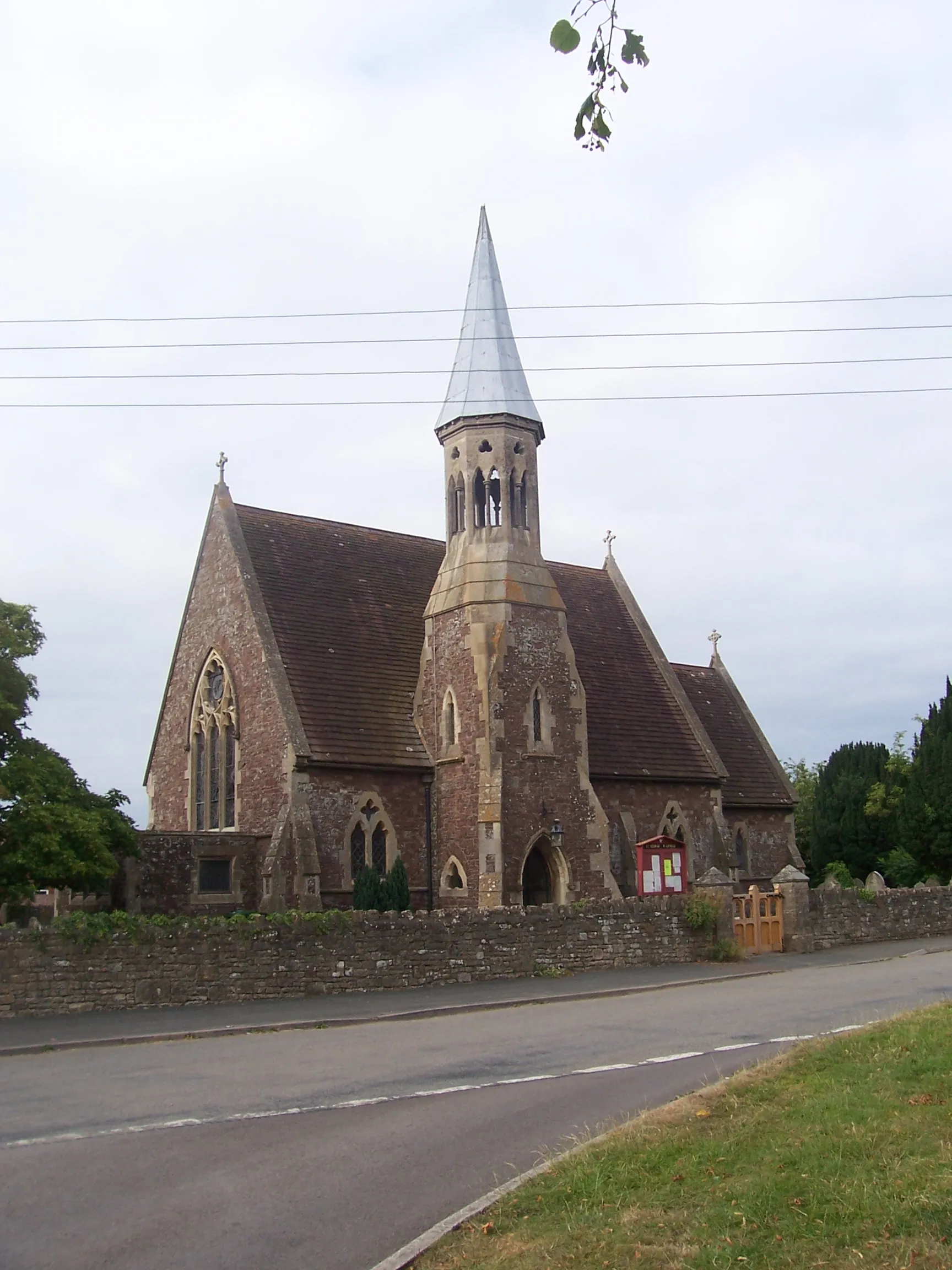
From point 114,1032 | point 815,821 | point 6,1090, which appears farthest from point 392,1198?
point 815,821

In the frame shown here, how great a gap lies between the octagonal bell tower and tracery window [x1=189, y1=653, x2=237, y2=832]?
4567 mm

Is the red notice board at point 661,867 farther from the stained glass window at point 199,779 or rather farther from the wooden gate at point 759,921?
the stained glass window at point 199,779

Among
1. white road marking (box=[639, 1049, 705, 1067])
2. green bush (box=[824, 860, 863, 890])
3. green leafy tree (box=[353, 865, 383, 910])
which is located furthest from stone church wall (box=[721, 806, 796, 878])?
white road marking (box=[639, 1049, 705, 1067])

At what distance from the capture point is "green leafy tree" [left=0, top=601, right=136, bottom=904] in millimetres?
19250

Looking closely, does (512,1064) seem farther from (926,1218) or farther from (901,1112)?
(926,1218)

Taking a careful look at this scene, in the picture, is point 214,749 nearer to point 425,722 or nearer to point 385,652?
point 385,652

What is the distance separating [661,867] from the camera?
27188 millimetres

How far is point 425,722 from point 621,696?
7.10 metres

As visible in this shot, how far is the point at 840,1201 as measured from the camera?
21.2 feet

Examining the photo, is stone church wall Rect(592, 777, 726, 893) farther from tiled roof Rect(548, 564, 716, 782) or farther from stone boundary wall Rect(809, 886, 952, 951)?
stone boundary wall Rect(809, 886, 952, 951)

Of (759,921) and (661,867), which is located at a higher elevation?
(661,867)

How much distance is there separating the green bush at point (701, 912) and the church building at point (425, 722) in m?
3.92

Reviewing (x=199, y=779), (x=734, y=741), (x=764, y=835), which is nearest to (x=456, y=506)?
(x=199, y=779)

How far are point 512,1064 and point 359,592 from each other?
1965 centimetres
